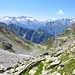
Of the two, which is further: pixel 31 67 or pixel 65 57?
pixel 31 67

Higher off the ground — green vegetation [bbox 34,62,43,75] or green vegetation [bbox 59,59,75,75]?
green vegetation [bbox 59,59,75,75]

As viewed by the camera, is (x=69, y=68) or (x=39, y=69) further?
(x=39, y=69)

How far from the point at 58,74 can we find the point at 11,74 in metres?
13.8

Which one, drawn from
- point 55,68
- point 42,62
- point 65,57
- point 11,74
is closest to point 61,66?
point 55,68

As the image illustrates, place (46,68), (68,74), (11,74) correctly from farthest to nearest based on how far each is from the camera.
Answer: (11,74) → (46,68) → (68,74)

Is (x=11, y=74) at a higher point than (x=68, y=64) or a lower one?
lower

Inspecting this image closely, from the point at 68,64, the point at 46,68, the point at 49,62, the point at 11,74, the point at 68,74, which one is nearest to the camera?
the point at 68,74

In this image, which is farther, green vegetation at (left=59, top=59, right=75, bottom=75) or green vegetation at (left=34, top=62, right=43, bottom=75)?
green vegetation at (left=34, top=62, right=43, bottom=75)

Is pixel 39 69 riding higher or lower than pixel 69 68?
lower

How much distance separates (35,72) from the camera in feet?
118

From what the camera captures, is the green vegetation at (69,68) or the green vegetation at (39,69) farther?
the green vegetation at (39,69)

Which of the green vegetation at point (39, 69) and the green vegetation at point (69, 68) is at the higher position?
the green vegetation at point (69, 68)

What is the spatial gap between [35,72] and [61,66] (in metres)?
4.85

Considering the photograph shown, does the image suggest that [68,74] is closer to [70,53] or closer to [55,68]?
[55,68]
